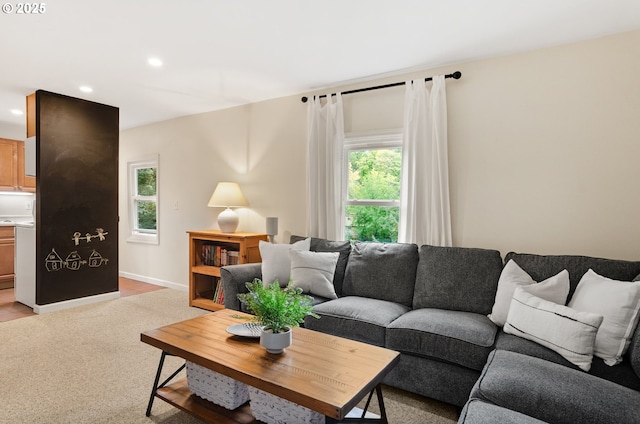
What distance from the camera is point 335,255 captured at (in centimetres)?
320

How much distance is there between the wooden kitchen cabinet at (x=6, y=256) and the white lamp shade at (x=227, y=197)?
10.8ft

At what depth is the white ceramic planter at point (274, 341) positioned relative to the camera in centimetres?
179

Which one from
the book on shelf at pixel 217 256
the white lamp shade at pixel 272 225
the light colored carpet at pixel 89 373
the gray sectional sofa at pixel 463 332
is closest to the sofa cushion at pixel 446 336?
the gray sectional sofa at pixel 463 332

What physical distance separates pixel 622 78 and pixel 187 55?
3.28 metres

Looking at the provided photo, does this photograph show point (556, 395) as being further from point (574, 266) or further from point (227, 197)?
point (227, 197)

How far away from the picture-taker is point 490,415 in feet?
4.40

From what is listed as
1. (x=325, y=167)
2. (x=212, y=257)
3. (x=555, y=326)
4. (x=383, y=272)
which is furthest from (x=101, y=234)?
(x=555, y=326)

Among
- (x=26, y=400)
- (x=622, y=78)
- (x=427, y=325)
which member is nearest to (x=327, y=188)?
(x=427, y=325)

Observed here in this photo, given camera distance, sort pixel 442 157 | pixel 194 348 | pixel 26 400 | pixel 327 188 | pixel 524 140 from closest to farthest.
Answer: pixel 194 348 < pixel 26 400 < pixel 524 140 < pixel 442 157 < pixel 327 188

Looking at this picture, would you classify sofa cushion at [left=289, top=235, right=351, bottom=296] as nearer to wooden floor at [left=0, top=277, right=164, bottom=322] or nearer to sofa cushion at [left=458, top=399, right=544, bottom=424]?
sofa cushion at [left=458, top=399, right=544, bottom=424]

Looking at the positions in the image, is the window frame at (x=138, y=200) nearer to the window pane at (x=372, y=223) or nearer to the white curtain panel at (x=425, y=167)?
the window pane at (x=372, y=223)

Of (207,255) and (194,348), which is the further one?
(207,255)

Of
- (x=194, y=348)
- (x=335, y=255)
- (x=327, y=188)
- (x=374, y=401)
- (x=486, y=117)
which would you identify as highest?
(x=486, y=117)

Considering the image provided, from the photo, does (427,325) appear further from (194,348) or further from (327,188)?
(327,188)
